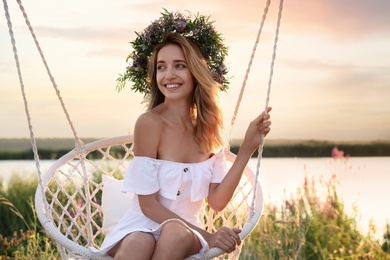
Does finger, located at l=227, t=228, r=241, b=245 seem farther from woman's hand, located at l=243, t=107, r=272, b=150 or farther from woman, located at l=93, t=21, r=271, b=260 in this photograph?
woman's hand, located at l=243, t=107, r=272, b=150

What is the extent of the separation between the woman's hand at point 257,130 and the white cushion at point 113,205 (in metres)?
0.88

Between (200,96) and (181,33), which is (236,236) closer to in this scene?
(200,96)

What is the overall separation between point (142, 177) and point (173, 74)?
1.59 feet

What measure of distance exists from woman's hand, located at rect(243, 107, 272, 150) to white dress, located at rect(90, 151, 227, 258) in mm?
240

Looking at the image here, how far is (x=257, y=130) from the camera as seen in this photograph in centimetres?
265

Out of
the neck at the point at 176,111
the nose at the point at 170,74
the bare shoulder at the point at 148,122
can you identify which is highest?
the nose at the point at 170,74

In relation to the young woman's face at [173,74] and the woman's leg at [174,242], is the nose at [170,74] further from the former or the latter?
the woman's leg at [174,242]

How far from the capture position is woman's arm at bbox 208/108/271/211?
2641 millimetres

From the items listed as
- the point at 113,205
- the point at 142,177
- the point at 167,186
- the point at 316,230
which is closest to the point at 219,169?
the point at 167,186

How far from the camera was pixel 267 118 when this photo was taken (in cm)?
263

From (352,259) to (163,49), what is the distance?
227cm

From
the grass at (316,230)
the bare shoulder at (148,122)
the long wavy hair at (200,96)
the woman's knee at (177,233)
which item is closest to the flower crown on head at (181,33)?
the long wavy hair at (200,96)

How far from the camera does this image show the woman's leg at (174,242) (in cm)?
231

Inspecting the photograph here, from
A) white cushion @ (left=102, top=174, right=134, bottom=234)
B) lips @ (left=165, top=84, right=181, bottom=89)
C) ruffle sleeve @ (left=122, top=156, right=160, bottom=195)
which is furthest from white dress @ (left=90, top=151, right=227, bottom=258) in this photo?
white cushion @ (left=102, top=174, right=134, bottom=234)
